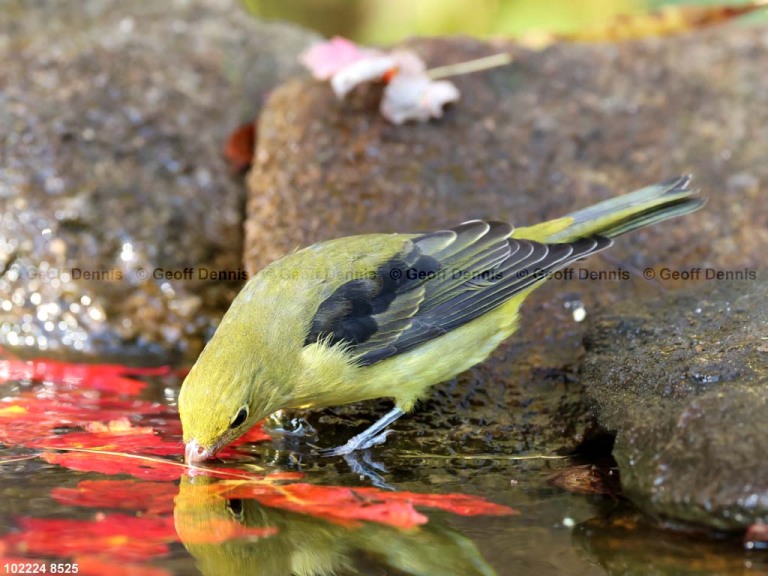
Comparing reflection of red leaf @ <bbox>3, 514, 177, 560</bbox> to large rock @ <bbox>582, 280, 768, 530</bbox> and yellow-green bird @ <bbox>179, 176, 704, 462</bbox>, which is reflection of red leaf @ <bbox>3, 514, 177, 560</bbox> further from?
large rock @ <bbox>582, 280, 768, 530</bbox>

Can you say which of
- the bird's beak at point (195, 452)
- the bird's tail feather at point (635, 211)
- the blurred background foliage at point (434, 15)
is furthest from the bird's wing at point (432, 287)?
the blurred background foliage at point (434, 15)

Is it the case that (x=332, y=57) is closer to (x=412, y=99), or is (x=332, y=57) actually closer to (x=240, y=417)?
(x=412, y=99)

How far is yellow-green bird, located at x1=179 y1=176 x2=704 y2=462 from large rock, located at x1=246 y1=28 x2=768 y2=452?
26cm

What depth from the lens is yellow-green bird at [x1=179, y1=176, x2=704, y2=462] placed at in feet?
12.5

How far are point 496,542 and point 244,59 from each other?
4632 mm

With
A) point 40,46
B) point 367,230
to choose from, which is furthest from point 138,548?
point 40,46

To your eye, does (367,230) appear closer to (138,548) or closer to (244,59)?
(244,59)

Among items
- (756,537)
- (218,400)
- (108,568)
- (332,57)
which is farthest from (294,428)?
(332,57)

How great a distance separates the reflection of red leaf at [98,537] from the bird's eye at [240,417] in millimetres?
678

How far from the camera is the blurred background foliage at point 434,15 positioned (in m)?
9.80

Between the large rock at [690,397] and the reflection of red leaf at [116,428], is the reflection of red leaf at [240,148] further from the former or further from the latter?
the large rock at [690,397]

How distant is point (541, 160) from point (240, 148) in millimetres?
2037

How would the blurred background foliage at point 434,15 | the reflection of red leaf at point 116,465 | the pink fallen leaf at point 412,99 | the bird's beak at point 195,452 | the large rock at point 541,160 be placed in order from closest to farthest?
the reflection of red leaf at point 116,465 → the bird's beak at point 195,452 → the large rock at point 541,160 → the pink fallen leaf at point 412,99 → the blurred background foliage at point 434,15

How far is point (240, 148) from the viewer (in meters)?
5.92
